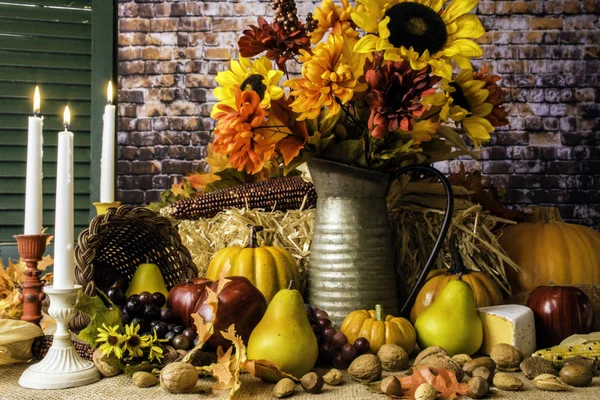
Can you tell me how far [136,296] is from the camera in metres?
1.11

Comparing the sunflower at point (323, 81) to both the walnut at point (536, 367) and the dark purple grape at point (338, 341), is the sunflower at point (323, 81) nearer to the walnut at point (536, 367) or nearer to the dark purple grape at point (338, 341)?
the dark purple grape at point (338, 341)

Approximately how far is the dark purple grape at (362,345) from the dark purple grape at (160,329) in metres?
0.32

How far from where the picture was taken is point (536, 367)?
39.4 inches

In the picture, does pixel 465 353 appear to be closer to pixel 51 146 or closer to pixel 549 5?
pixel 51 146

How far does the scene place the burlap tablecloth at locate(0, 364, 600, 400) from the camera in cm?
89

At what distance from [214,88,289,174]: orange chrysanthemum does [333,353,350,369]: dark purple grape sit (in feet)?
1.17

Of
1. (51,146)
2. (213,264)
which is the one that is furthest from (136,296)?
(51,146)

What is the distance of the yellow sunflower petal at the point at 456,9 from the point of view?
1.10m

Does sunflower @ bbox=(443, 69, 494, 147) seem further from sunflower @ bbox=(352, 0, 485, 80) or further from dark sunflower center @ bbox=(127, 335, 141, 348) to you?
dark sunflower center @ bbox=(127, 335, 141, 348)

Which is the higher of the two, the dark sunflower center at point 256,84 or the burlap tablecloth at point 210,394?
the dark sunflower center at point 256,84

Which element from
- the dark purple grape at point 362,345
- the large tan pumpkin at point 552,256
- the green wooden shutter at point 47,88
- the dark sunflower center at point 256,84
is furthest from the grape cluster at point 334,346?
the green wooden shutter at point 47,88

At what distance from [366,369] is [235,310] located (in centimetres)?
23

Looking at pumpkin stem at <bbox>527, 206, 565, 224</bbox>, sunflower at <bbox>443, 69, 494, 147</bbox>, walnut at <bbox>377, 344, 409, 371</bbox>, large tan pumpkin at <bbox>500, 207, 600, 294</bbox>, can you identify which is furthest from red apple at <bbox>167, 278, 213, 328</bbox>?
pumpkin stem at <bbox>527, 206, 565, 224</bbox>

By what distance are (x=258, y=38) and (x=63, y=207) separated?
0.47 m
